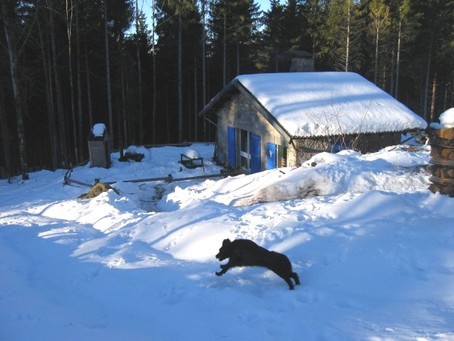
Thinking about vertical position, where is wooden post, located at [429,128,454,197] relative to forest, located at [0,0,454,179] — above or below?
below

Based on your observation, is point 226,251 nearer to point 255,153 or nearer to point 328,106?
point 328,106

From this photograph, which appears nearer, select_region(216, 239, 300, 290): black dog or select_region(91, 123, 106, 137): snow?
select_region(216, 239, 300, 290): black dog

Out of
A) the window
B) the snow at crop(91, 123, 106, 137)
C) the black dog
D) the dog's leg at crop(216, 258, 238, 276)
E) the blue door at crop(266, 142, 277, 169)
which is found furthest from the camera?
the snow at crop(91, 123, 106, 137)

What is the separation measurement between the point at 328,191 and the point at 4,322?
746cm

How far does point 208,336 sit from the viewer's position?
4289mm

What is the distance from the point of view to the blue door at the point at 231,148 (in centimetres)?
2136

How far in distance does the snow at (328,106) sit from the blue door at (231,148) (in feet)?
10.6

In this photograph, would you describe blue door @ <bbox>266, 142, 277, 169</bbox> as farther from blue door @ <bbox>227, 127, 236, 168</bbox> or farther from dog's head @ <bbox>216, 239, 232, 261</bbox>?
dog's head @ <bbox>216, 239, 232, 261</bbox>

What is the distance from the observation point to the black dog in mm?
5254

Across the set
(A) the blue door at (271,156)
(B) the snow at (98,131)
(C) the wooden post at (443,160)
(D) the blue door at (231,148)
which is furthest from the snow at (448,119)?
(B) the snow at (98,131)

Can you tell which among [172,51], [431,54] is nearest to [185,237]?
[172,51]

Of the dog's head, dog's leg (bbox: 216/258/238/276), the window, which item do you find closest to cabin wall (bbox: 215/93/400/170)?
the window

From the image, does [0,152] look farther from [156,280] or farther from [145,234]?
[156,280]

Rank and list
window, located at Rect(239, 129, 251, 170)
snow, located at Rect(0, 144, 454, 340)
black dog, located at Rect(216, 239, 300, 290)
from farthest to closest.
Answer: window, located at Rect(239, 129, 251, 170)
black dog, located at Rect(216, 239, 300, 290)
snow, located at Rect(0, 144, 454, 340)
